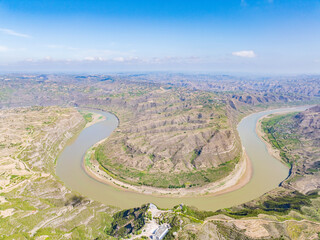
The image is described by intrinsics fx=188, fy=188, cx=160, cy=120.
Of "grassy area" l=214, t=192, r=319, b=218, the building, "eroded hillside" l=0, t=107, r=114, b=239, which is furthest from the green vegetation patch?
"grassy area" l=214, t=192, r=319, b=218

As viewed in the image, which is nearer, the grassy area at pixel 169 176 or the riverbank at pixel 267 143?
the grassy area at pixel 169 176

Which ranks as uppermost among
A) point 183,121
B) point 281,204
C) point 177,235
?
point 183,121

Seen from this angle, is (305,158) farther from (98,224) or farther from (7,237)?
(7,237)

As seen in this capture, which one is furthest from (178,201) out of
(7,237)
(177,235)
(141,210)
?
(7,237)

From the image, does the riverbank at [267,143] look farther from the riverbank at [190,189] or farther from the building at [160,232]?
the building at [160,232]

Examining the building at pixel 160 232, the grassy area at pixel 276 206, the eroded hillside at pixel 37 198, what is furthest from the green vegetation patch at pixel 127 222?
the grassy area at pixel 276 206

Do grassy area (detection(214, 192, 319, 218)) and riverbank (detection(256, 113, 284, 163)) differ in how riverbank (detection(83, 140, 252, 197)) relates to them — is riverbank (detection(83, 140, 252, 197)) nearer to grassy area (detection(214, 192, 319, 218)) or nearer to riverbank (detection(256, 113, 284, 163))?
grassy area (detection(214, 192, 319, 218))
